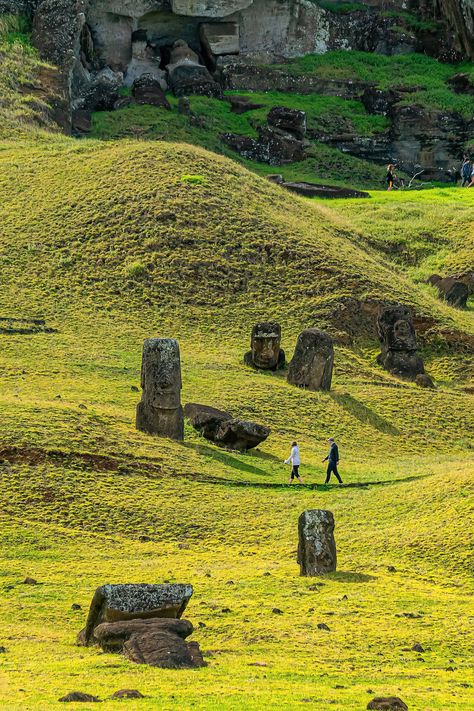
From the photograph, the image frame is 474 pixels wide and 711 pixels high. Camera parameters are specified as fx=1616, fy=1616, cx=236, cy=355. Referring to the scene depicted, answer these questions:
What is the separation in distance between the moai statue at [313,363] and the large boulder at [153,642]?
88.2 feet

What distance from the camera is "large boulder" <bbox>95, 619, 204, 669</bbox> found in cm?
1915

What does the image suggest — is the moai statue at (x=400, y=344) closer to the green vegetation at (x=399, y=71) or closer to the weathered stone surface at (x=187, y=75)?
the green vegetation at (x=399, y=71)

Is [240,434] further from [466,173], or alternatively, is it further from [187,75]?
[187,75]

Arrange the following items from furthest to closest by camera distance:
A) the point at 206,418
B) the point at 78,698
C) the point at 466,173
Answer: the point at 466,173
the point at 206,418
the point at 78,698

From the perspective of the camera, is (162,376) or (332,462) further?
(162,376)

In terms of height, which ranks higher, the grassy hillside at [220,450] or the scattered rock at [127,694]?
the scattered rock at [127,694]

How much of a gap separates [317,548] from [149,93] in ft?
201

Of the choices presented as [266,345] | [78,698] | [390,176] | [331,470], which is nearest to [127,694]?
[78,698]

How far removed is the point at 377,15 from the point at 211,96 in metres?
16.1

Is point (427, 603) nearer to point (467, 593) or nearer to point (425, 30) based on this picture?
point (467, 593)

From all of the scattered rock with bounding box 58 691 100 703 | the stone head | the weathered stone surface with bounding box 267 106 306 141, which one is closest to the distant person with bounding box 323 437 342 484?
the stone head

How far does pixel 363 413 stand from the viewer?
148ft

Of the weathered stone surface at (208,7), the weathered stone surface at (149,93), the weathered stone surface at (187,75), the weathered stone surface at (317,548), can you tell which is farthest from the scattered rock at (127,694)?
the weathered stone surface at (208,7)

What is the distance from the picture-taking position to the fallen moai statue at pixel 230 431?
38.2m
